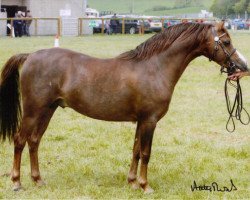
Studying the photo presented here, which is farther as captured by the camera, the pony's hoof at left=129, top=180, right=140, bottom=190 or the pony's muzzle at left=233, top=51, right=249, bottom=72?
the pony's hoof at left=129, top=180, right=140, bottom=190

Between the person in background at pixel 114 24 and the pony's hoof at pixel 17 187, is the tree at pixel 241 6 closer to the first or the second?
the person in background at pixel 114 24

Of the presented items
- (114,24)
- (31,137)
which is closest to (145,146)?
(31,137)

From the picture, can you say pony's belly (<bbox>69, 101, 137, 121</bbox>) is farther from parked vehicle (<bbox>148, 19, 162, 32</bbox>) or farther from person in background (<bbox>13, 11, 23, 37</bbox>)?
parked vehicle (<bbox>148, 19, 162, 32</bbox>)

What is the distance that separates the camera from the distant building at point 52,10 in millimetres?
38719

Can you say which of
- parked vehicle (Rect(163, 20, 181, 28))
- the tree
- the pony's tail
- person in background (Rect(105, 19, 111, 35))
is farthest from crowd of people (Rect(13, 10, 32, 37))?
the tree

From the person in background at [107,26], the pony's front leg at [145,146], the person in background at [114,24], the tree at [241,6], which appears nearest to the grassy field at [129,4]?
the tree at [241,6]

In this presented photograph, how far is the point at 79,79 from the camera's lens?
6.05 m

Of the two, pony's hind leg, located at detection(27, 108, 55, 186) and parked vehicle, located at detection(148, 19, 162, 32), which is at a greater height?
pony's hind leg, located at detection(27, 108, 55, 186)

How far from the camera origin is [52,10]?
40875 mm

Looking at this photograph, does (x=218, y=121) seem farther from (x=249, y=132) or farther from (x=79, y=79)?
(x=79, y=79)

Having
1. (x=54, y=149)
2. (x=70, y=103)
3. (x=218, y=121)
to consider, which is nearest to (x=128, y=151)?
(x=54, y=149)

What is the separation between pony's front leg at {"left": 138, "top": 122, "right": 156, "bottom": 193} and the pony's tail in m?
1.65

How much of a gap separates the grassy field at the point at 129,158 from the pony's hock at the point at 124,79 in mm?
422

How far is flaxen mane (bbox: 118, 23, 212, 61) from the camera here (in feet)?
19.6
